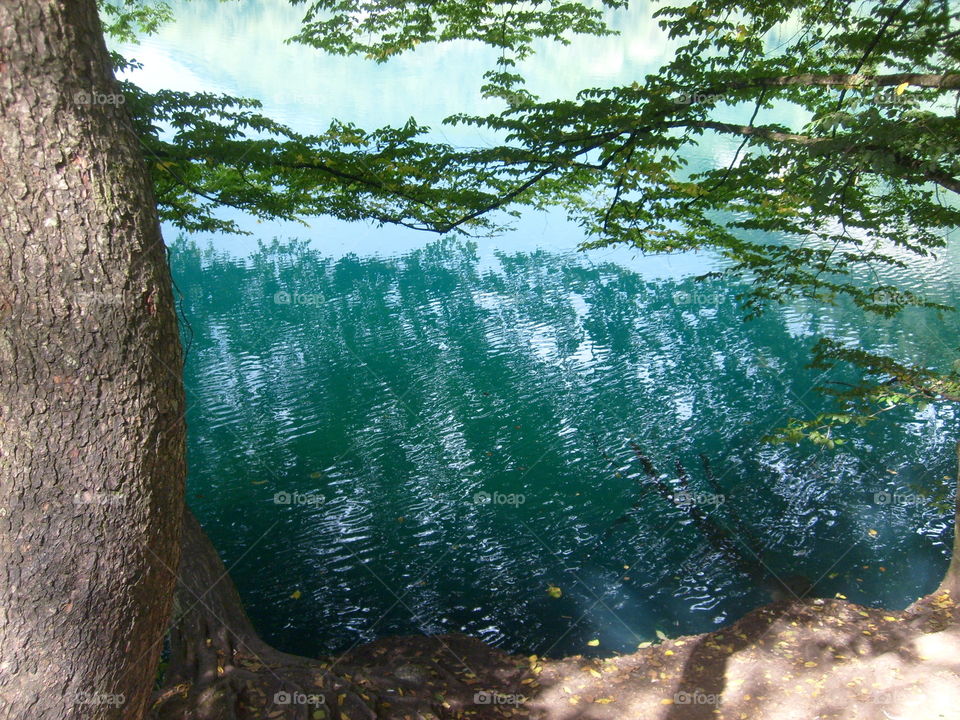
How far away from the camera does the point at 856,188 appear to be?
5.89 m

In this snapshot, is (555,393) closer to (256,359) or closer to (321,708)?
(256,359)

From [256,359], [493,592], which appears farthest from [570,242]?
[493,592]

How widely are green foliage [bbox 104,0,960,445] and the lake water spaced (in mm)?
1552

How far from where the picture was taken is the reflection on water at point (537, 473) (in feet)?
19.3

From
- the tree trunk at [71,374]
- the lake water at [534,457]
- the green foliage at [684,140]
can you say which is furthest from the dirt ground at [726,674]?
the tree trunk at [71,374]

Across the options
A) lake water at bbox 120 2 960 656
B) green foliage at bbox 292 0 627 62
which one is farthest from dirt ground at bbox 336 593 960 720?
green foliage at bbox 292 0 627 62

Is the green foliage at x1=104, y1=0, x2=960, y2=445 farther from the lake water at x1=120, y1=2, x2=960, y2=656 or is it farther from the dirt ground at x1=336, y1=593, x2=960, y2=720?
the lake water at x1=120, y1=2, x2=960, y2=656

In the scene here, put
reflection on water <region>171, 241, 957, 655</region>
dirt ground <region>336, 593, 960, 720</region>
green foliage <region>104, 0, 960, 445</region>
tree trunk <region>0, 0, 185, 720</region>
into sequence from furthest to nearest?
reflection on water <region>171, 241, 957, 655</region> → green foliage <region>104, 0, 960, 445</region> → dirt ground <region>336, 593, 960, 720</region> → tree trunk <region>0, 0, 185, 720</region>

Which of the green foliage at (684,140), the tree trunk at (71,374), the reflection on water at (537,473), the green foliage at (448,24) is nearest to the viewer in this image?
the tree trunk at (71,374)

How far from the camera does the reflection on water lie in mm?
5887

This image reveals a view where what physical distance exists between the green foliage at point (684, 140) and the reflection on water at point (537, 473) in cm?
158

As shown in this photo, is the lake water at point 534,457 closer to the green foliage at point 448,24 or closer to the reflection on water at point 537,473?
the reflection on water at point 537,473

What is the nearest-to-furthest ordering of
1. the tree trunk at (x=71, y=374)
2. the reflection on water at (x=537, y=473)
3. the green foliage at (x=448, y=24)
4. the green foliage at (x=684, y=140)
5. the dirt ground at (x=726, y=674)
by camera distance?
the tree trunk at (x=71, y=374), the dirt ground at (x=726, y=674), the green foliage at (x=684, y=140), the reflection on water at (x=537, y=473), the green foliage at (x=448, y=24)

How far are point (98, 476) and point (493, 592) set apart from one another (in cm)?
438
